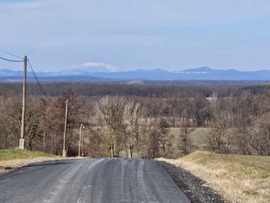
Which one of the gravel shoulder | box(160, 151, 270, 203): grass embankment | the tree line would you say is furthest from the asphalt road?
the tree line

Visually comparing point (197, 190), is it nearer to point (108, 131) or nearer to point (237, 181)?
point (237, 181)

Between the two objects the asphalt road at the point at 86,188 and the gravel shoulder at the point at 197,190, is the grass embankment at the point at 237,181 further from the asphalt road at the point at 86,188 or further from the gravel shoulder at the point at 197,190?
the asphalt road at the point at 86,188

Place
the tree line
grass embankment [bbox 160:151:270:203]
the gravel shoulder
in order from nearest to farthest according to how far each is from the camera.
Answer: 1. the gravel shoulder
2. grass embankment [bbox 160:151:270:203]
3. the tree line

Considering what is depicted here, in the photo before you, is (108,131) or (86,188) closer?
(86,188)

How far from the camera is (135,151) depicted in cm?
7875

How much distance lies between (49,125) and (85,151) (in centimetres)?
852

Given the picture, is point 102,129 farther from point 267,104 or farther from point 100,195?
point 100,195

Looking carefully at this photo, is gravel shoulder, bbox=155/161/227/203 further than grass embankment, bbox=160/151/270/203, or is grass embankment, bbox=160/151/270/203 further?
grass embankment, bbox=160/151/270/203

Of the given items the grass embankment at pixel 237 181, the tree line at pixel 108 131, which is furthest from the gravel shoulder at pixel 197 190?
the tree line at pixel 108 131

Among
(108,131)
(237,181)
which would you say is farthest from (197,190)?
(108,131)

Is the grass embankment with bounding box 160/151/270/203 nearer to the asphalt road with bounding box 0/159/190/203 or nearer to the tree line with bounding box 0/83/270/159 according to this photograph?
the asphalt road with bounding box 0/159/190/203

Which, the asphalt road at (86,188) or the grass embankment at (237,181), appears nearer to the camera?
the asphalt road at (86,188)

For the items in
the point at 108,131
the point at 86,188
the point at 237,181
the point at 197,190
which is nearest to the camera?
the point at 86,188

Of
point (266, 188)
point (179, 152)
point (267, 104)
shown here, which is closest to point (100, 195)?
point (266, 188)
